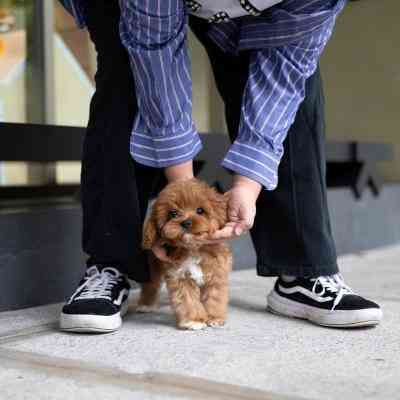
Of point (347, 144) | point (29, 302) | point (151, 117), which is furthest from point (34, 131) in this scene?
point (347, 144)

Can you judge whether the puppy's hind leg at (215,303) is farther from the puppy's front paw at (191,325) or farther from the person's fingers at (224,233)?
the person's fingers at (224,233)

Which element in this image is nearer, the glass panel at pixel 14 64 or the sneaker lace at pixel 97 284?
the sneaker lace at pixel 97 284

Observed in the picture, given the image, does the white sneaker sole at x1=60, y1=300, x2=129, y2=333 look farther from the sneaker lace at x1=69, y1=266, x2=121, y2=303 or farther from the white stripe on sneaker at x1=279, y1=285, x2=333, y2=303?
the white stripe on sneaker at x1=279, y1=285, x2=333, y2=303

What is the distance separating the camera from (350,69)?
457 cm

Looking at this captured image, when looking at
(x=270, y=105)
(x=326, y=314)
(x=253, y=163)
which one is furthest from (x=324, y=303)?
(x=270, y=105)

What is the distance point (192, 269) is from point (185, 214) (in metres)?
0.17

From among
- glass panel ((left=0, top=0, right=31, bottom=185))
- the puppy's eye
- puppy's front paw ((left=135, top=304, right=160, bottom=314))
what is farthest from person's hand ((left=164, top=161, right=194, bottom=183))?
glass panel ((left=0, top=0, right=31, bottom=185))

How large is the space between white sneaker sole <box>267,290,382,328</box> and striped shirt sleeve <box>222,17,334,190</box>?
0.34 metres

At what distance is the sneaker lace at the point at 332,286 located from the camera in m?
1.86

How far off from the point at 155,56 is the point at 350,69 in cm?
311

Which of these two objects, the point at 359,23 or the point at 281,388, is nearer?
the point at 281,388

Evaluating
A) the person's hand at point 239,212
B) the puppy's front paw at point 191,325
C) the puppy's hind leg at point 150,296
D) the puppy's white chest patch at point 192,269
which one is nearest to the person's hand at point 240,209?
the person's hand at point 239,212

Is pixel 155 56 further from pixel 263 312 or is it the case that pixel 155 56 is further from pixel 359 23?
pixel 359 23

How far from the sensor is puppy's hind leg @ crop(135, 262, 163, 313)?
1.97 m
